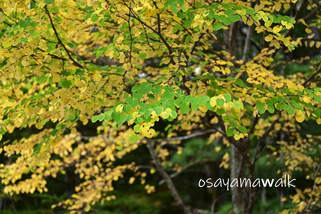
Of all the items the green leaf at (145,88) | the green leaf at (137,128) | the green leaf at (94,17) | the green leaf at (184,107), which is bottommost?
the green leaf at (137,128)

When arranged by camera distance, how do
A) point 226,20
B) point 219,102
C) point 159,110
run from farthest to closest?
point 226,20 → point 219,102 → point 159,110

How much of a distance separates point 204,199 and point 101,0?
1051 centimetres

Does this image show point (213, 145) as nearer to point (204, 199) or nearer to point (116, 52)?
point (204, 199)

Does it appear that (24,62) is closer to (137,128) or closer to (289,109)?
(137,128)

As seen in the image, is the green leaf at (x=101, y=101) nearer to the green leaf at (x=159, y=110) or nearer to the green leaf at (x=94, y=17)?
the green leaf at (x=94, y=17)

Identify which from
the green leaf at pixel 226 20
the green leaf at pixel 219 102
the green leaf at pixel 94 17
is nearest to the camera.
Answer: the green leaf at pixel 219 102

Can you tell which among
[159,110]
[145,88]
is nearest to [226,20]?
[145,88]

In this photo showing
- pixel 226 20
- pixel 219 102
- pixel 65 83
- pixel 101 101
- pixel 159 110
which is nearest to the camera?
pixel 159 110

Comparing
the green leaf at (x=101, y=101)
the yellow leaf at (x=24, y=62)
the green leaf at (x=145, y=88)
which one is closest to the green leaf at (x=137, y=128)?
the green leaf at (x=145, y=88)

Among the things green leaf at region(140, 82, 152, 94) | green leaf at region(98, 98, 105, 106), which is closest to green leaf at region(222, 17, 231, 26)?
green leaf at region(140, 82, 152, 94)

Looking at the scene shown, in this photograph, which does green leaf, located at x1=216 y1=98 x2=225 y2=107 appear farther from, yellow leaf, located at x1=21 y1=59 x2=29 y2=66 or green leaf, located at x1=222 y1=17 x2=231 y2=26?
yellow leaf, located at x1=21 y1=59 x2=29 y2=66

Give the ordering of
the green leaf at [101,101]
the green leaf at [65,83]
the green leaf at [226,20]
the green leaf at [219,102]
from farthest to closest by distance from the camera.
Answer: the green leaf at [101,101] < the green leaf at [65,83] < the green leaf at [226,20] < the green leaf at [219,102]

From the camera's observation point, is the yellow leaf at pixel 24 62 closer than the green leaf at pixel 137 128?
No

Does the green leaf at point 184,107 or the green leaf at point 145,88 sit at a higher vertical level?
the green leaf at point 145,88
